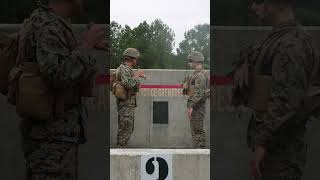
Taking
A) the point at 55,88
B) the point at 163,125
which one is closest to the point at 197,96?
the point at 163,125

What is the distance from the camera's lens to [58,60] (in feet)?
9.98

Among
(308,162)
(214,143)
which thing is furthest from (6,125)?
(308,162)

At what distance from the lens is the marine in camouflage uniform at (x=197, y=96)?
341 inches

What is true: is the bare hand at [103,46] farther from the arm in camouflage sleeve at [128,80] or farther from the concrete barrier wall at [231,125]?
the arm in camouflage sleeve at [128,80]

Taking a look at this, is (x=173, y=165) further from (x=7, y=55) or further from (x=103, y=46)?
(x=7, y=55)

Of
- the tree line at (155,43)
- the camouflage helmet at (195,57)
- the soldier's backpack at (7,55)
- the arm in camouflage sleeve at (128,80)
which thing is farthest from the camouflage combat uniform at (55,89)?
the tree line at (155,43)

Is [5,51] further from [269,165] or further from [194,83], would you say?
[194,83]

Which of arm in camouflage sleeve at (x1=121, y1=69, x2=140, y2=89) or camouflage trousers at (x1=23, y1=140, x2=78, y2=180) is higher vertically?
arm in camouflage sleeve at (x1=121, y1=69, x2=140, y2=89)

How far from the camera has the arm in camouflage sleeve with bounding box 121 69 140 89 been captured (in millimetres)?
7555

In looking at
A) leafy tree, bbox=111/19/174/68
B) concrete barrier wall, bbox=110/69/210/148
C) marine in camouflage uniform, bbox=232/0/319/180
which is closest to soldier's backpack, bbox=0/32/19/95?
marine in camouflage uniform, bbox=232/0/319/180

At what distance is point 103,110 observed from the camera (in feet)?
Answer: 11.2

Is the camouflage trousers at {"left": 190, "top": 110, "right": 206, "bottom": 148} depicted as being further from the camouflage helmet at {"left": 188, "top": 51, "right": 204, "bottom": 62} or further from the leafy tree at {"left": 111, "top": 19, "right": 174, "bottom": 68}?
the leafy tree at {"left": 111, "top": 19, "right": 174, "bottom": 68}

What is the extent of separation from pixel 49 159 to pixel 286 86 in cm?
133

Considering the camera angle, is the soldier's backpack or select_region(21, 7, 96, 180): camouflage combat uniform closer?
select_region(21, 7, 96, 180): camouflage combat uniform
